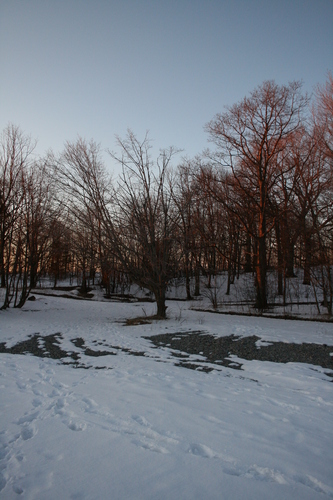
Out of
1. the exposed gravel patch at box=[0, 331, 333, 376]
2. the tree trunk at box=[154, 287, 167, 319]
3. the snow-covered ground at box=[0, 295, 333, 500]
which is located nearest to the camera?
the snow-covered ground at box=[0, 295, 333, 500]

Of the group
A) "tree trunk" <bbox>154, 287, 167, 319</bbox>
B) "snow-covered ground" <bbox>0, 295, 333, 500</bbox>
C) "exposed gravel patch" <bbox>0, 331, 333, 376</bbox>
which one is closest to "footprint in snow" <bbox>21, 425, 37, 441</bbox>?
"snow-covered ground" <bbox>0, 295, 333, 500</bbox>

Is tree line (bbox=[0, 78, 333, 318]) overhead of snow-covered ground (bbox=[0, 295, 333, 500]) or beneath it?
overhead

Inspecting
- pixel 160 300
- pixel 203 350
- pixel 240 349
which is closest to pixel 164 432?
pixel 203 350

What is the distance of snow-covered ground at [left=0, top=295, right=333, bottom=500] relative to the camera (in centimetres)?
212

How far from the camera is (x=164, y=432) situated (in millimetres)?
2881

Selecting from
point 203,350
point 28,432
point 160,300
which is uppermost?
point 160,300

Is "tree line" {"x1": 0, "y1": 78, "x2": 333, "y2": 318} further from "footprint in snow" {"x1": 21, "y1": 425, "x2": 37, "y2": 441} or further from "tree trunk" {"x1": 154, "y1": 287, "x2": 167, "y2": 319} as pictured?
"footprint in snow" {"x1": 21, "y1": 425, "x2": 37, "y2": 441}

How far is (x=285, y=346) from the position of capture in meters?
7.05

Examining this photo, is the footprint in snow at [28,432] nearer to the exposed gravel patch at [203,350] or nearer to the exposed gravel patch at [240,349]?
the exposed gravel patch at [203,350]

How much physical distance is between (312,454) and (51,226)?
14555 mm

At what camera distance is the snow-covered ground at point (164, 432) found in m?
2.12

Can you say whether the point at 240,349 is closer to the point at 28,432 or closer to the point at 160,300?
the point at 28,432

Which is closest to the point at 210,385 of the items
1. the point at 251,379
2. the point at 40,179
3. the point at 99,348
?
the point at 251,379

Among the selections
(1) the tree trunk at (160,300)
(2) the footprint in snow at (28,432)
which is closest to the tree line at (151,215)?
(1) the tree trunk at (160,300)
